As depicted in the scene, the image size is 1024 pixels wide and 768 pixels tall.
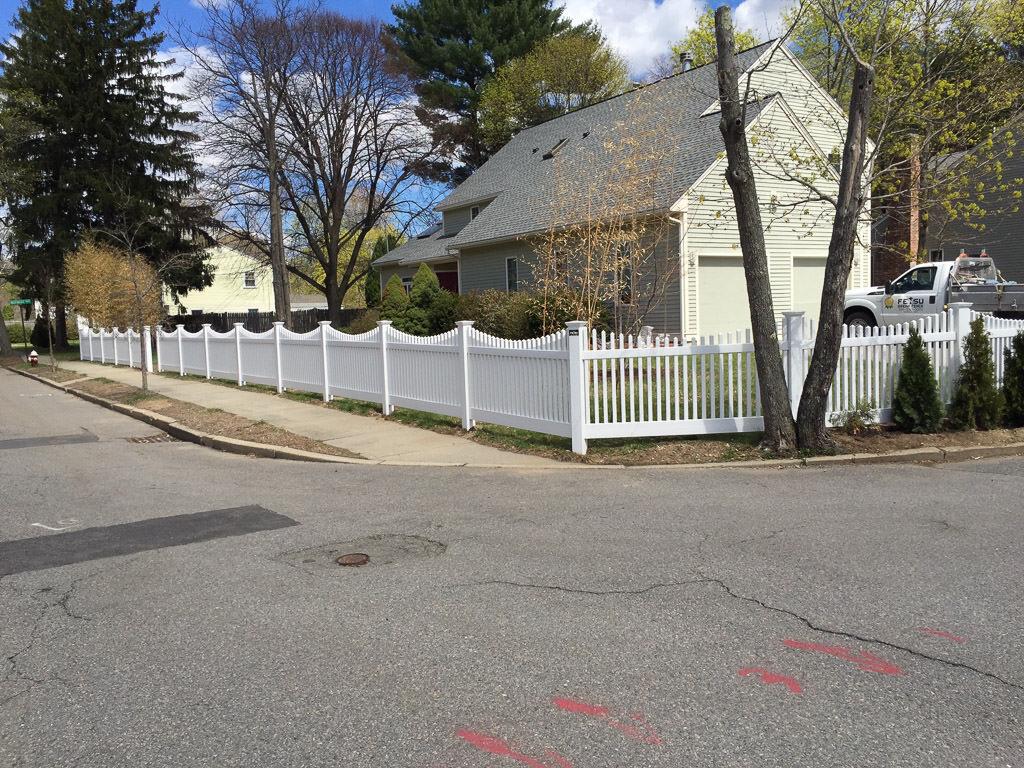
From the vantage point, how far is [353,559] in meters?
5.81

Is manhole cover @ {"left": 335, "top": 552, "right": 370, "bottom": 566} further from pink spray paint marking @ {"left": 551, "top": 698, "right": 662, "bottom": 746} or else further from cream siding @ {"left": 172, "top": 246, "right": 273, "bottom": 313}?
cream siding @ {"left": 172, "top": 246, "right": 273, "bottom": 313}

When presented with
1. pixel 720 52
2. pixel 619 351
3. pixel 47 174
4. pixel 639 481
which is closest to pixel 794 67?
pixel 720 52

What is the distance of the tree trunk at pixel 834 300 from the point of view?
358 inches

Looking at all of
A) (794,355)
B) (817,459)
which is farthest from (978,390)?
(817,459)

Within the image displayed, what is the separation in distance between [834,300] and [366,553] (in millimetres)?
6061

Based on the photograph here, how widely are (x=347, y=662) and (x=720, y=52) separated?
7.99 meters

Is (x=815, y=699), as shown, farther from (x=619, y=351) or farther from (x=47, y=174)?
(x=47, y=174)

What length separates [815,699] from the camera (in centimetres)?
355

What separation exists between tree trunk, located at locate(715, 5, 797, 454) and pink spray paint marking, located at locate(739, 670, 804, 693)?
5.71 m

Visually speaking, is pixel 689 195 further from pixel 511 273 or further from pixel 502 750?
pixel 502 750

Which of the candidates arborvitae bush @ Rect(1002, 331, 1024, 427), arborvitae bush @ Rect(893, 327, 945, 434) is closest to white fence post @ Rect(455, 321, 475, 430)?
arborvitae bush @ Rect(893, 327, 945, 434)

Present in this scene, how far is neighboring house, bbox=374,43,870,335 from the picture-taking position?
18.4m

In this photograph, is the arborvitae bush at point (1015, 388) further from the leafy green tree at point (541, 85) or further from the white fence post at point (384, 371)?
the leafy green tree at point (541, 85)

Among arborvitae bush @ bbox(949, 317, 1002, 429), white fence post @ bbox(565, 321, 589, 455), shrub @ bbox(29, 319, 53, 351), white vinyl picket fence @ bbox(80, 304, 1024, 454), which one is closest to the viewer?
white fence post @ bbox(565, 321, 589, 455)
